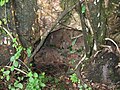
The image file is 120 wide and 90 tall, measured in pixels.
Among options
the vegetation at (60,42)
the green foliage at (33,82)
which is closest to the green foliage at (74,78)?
the vegetation at (60,42)

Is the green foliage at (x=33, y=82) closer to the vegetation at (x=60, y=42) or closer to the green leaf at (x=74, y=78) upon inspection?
the vegetation at (x=60, y=42)

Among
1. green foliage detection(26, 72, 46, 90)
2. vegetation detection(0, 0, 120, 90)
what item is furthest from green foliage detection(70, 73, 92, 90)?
green foliage detection(26, 72, 46, 90)

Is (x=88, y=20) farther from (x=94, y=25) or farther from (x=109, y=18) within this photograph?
(x=109, y=18)

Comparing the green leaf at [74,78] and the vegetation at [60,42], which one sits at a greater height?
the vegetation at [60,42]

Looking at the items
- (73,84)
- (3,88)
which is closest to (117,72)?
(73,84)

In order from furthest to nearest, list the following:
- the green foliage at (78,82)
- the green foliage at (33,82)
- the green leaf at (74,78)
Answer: the green leaf at (74,78) < the green foliage at (78,82) < the green foliage at (33,82)

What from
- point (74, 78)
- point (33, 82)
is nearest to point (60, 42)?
point (74, 78)

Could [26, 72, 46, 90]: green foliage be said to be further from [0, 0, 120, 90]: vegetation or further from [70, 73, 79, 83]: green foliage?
[70, 73, 79, 83]: green foliage

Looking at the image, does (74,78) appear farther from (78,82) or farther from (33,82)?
(33,82)

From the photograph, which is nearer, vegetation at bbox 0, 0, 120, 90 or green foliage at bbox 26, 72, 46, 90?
green foliage at bbox 26, 72, 46, 90

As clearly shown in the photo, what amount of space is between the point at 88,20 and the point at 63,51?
24.0 inches

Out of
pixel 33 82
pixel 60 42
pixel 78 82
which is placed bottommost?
pixel 78 82

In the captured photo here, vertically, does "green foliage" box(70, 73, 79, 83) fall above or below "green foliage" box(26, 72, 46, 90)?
below

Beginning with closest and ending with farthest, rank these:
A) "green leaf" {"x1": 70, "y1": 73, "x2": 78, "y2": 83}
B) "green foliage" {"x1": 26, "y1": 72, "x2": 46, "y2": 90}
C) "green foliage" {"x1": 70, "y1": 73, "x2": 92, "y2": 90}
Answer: "green foliage" {"x1": 26, "y1": 72, "x2": 46, "y2": 90}
"green foliage" {"x1": 70, "y1": 73, "x2": 92, "y2": 90}
"green leaf" {"x1": 70, "y1": 73, "x2": 78, "y2": 83}
